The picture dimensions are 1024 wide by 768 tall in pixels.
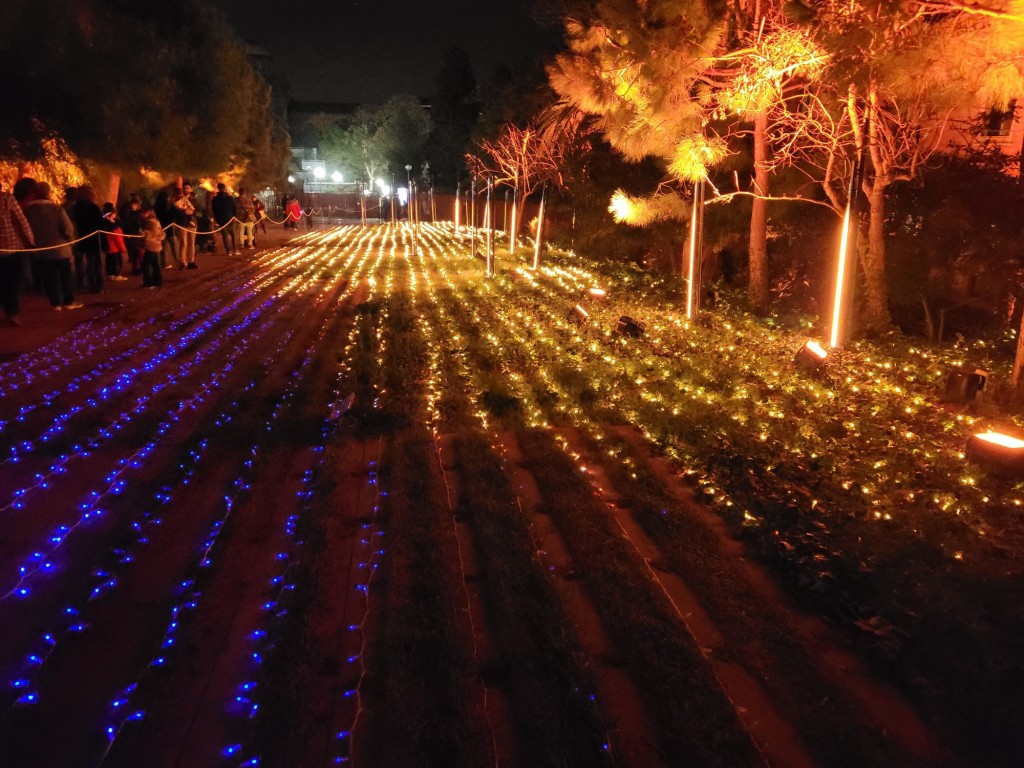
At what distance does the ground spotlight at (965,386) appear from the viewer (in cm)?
686

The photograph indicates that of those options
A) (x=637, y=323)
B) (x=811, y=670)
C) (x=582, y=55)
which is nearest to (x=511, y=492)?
(x=811, y=670)

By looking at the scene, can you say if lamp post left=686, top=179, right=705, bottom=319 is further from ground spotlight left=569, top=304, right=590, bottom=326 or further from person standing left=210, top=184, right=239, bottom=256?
person standing left=210, top=184, right=239, bottom=256

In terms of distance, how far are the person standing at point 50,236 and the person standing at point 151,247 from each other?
8.12 ft

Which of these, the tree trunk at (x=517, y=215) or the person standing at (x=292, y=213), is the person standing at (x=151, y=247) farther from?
the person standing at (x=292, y=213)

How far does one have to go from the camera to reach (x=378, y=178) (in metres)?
68.3

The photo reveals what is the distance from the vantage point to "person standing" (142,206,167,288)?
43.0 ft

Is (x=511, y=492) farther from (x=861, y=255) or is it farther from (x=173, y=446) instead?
(x=861, y=255)

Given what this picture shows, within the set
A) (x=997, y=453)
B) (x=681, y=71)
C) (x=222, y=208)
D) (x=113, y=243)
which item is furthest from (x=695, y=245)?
(x=222, y=208)

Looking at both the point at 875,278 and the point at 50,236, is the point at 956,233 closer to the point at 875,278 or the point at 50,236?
the point at 875,278

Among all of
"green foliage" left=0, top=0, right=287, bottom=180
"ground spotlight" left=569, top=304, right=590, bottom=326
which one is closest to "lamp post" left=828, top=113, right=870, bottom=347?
"ground spotlight" left=569, top=304, right=590, bottom=326

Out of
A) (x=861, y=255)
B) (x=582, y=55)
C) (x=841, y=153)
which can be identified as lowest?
(x=861, y=255)

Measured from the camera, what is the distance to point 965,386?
688cm

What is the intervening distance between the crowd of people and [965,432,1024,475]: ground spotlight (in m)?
9.51

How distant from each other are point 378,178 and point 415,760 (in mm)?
68938
